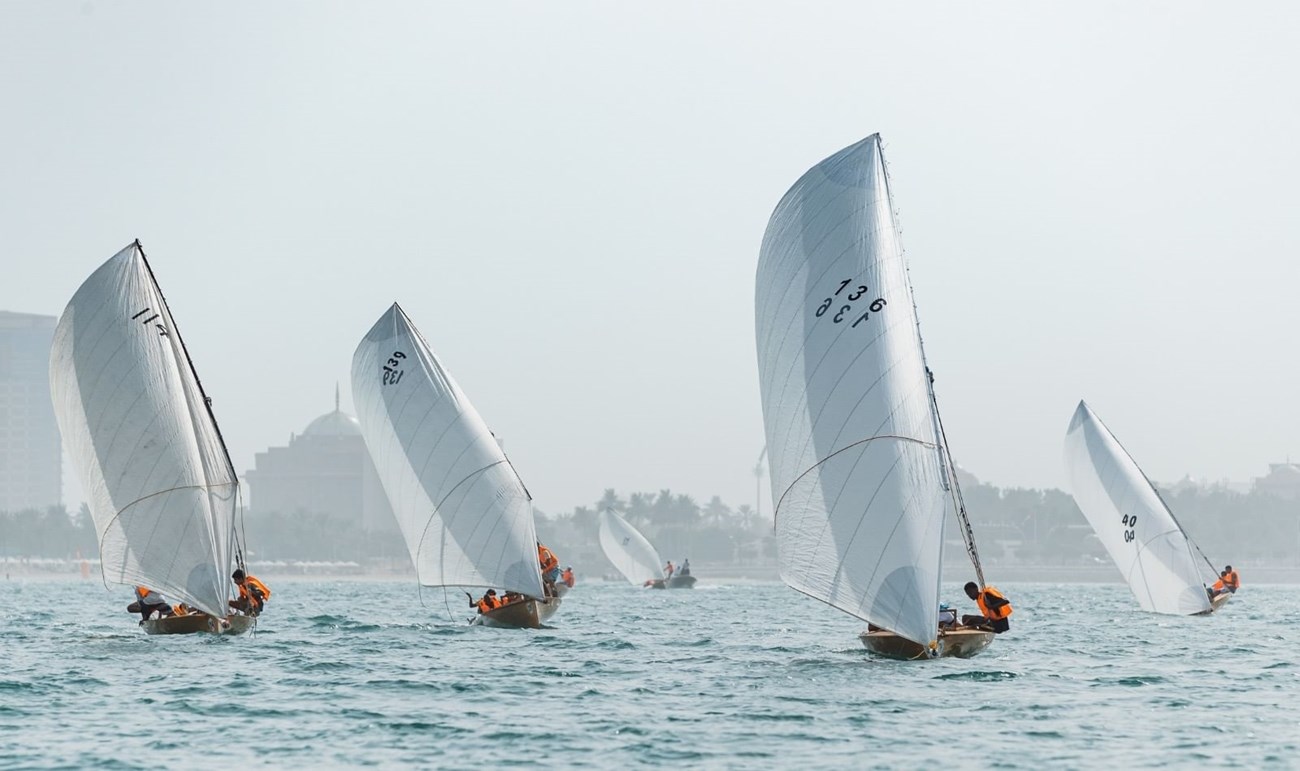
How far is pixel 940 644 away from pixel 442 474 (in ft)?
56.5

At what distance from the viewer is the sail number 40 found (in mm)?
28578

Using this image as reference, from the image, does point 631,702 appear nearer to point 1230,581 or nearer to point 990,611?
point 990,611

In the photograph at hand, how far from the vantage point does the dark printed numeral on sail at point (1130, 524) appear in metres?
55.7

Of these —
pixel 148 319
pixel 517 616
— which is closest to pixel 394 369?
pixel 517 616

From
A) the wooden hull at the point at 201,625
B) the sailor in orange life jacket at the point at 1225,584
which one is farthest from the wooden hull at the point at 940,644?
the sailor in orange life jacket at the point at 1225,584

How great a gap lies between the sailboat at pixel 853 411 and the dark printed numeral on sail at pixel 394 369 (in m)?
17.0

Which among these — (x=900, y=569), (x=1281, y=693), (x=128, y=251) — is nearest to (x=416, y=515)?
(x=128, y=251)

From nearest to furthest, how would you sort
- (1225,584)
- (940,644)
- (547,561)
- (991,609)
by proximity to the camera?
(940,644), (991,609), (547,561), (1225,584)

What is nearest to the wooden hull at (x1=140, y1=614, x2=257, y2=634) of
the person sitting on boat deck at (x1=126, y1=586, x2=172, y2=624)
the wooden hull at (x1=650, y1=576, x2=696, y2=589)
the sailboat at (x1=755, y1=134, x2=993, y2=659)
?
the person sitting on boat deck at (x1=126, y1=586, x2=172, y2=624)

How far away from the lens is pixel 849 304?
28594 millimetres

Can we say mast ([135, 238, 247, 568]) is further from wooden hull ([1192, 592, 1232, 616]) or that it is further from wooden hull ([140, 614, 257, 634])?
wooden hull ([1192, 592, 1232, 616])

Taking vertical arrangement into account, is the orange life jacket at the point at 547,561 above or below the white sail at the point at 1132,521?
below

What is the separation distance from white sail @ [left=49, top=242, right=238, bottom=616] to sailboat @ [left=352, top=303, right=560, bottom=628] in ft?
26.5

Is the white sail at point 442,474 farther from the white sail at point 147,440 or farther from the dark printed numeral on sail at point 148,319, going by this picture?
the dark printed numeral on sail at point 148,319
